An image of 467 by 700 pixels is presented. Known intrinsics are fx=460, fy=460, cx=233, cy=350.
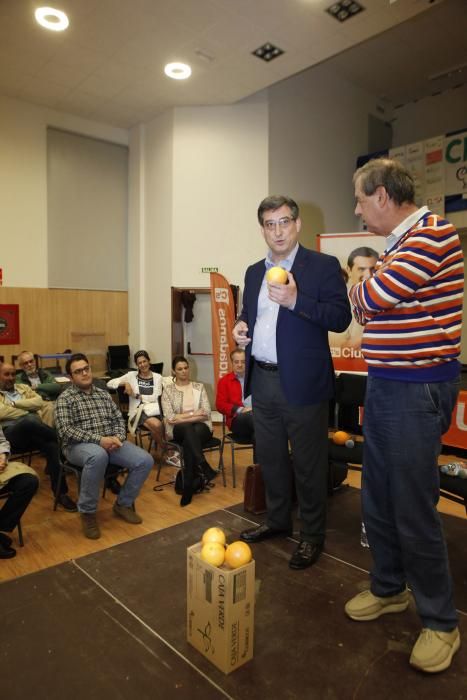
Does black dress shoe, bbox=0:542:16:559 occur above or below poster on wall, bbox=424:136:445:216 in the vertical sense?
below

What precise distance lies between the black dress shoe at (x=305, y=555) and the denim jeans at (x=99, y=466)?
1.33 metres

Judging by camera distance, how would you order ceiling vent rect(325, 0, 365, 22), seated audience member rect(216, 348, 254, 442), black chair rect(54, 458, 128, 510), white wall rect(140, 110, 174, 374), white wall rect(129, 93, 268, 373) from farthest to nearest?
white wall rect(140, 110, 174, 374), white wall rect(129, 93, 268, 373), ceiling vent rect(325, 0, 365, 22), seated audience member rect(216, 348, 254, 442), black chair rect(54, 458, 128, 510)

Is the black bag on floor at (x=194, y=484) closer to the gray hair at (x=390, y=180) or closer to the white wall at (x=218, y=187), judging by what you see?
the gray hair at (x=390, y=180)

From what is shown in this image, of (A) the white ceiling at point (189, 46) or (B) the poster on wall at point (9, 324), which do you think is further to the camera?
(B) the poster on wall at point (9, 324)

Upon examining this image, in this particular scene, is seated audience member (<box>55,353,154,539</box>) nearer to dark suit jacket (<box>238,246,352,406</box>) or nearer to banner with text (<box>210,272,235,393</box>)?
dark suit jacket (<box>238,246,352,406</box>)

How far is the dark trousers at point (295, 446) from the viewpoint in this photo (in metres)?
2.21

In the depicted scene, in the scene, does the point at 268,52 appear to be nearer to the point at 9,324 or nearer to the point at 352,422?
the point at 352,422

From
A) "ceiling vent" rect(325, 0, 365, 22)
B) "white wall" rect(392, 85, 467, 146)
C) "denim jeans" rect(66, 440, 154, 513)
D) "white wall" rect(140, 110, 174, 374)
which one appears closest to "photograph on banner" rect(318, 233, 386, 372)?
"ceiling vent" rect(325, 0, 365, 22)

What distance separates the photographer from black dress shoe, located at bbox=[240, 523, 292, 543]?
7.89ft

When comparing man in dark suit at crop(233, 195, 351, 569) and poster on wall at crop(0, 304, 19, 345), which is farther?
poster on wall at crop(0, 304, 19, 345)

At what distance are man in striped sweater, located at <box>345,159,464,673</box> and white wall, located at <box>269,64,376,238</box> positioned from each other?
5095 mm

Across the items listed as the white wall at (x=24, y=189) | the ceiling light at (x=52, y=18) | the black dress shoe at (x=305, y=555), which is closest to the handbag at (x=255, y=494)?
the black dress shoe at (x=305, y=555)

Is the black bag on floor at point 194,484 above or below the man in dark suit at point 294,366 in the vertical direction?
below

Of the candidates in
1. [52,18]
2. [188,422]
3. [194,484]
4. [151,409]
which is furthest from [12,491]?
[52,18]
